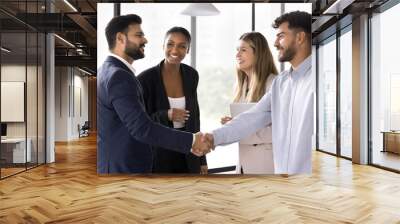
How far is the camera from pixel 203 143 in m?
5.70

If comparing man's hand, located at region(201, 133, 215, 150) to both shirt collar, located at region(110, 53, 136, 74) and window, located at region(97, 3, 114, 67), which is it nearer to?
shirt collar, located at region(110, 53, 136, 74)

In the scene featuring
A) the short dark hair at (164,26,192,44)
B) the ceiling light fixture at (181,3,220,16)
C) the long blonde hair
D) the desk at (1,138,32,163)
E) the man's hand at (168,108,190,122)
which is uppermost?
the ceiling light fixture at (181,3,220,16)

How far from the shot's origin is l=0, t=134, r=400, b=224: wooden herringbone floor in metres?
3.94

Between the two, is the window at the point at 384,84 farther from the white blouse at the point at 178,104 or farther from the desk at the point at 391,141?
the white blouse at the point at 178,104

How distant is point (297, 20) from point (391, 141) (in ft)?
9.69

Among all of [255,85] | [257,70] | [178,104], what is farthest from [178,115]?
[257,70]

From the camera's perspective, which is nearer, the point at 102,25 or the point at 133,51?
the point at 133,51

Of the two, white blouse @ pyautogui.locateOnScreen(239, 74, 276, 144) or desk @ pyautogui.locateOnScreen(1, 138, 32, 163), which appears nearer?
white blouse @ pyautogui.locateOnScreen(239, 74, 276, 144)

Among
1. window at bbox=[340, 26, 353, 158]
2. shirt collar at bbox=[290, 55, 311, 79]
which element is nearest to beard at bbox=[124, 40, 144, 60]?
shirt collar at bbox=[290, 55, 311, 79]

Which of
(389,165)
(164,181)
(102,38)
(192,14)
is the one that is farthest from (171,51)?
(389,165)

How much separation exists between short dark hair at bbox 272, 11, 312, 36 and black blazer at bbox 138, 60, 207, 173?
52.2 inches

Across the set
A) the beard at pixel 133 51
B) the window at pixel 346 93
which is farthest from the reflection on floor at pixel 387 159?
the beard at pixel 133 51

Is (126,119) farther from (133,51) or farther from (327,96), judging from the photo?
(327,96)

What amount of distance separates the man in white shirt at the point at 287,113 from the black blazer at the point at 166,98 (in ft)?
1.20
